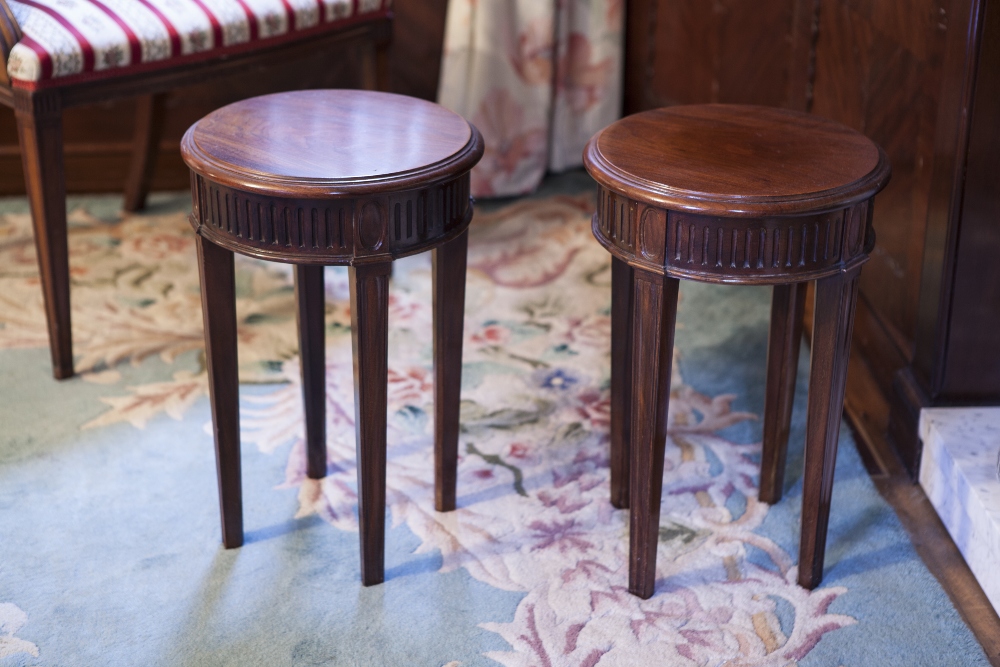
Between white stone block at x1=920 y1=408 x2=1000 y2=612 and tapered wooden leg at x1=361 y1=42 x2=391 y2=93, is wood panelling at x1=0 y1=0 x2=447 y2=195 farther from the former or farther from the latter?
white stone block at x1=920 y1=408 x2=1000 y2=612

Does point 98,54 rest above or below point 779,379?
above

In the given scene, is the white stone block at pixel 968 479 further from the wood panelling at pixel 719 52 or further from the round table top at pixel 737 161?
the wood panelling at pixel 719 52

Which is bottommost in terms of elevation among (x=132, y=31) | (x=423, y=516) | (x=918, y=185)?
(x=423, y=516)

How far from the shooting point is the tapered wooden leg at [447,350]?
1694mm

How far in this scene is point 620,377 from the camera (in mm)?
1793

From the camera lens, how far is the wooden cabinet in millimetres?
1753

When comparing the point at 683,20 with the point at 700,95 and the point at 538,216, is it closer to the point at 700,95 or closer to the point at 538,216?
the point at 700,95

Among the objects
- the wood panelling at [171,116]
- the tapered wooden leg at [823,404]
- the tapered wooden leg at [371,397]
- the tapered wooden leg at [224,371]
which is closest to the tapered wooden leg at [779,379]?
the tapered wooden leg at [823,404]

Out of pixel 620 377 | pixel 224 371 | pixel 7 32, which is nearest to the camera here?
pixel 224 371

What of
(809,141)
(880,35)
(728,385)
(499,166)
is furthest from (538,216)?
(809,141)

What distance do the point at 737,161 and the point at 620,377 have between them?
455mm

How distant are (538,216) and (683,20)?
695mm

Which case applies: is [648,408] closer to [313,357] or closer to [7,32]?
[313,357]

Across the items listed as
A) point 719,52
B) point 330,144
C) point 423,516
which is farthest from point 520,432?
point 719,52
